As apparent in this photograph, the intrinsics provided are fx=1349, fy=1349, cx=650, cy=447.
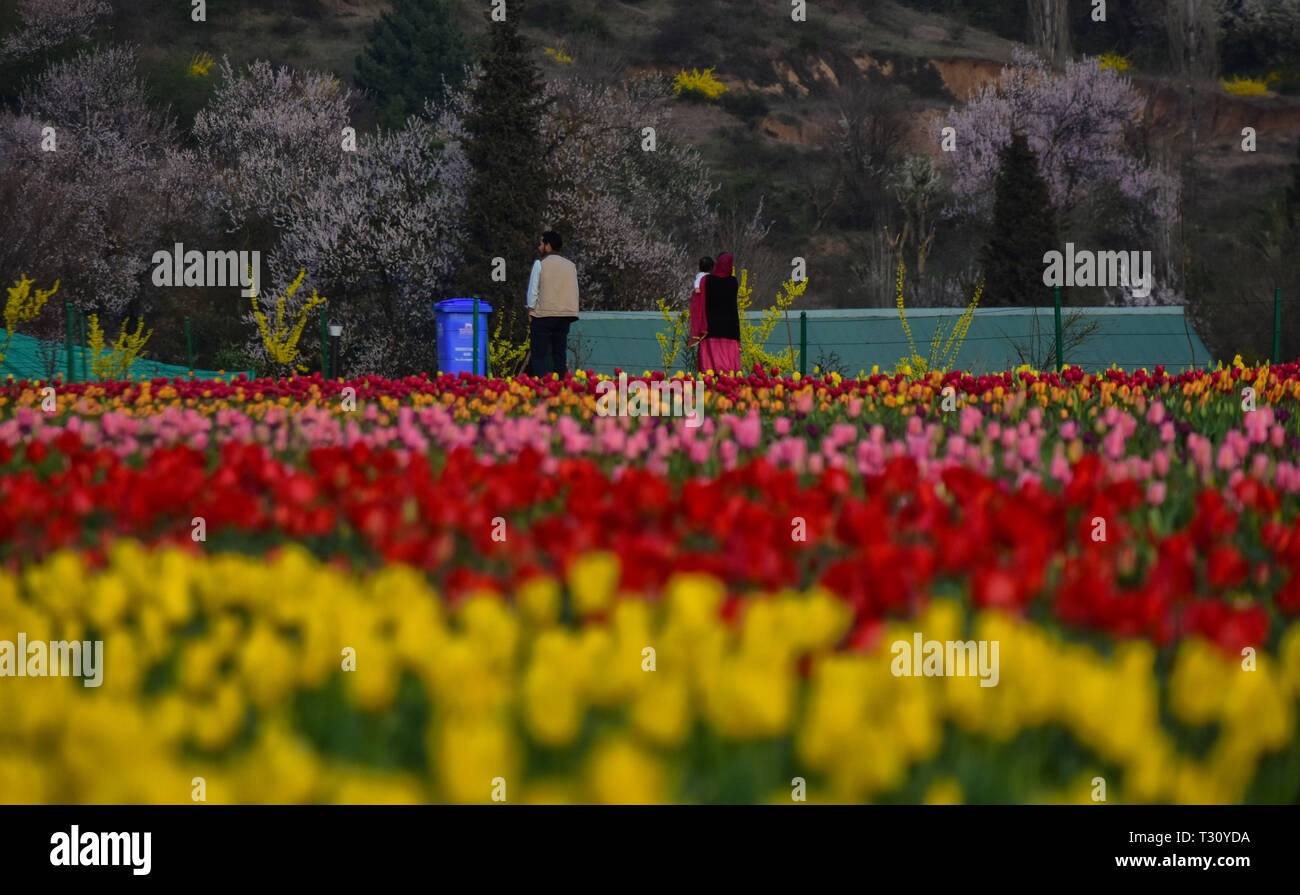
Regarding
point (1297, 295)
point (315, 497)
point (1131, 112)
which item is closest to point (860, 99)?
point (1131, 112)

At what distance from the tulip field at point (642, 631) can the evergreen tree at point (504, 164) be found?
15.6 metres

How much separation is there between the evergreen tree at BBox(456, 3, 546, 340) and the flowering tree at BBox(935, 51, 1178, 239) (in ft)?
64.3

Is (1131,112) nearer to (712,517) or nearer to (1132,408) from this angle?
(1132,408)

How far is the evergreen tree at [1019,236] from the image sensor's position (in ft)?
72.6

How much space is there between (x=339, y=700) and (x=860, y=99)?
138 feet

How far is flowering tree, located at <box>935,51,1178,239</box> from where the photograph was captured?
1406 inches

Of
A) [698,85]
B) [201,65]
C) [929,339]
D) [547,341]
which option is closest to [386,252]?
[929,339]

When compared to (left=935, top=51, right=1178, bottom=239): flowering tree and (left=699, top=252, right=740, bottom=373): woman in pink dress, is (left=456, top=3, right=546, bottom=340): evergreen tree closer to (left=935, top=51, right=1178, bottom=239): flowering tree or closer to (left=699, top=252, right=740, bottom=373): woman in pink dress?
(left=699, top=252, right=740, bottom=373): woman in pink dress

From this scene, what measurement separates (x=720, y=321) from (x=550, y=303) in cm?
164
